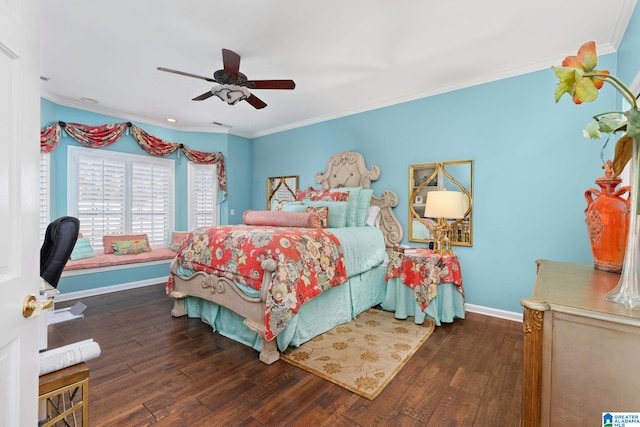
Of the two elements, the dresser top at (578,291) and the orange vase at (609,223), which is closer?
the dresser top at (578,291)

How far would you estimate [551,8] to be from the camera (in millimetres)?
2137

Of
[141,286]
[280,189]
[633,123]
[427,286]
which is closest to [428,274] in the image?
[427,286]

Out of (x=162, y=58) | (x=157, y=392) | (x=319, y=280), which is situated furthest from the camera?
(x=162, y=58)

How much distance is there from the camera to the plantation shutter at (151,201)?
4.71 metres

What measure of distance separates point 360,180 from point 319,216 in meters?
1.06

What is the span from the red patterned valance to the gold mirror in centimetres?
351

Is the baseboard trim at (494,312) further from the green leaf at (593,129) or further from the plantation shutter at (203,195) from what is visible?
the plantation shutter at (203,195)

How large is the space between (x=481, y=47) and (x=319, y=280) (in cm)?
260

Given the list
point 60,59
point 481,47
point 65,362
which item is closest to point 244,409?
point 65,362

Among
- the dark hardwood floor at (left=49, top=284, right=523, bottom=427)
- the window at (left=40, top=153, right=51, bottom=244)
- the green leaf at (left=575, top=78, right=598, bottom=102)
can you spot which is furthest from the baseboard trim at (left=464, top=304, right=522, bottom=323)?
the window at (left=40, top=153, right=51, bottom=244)

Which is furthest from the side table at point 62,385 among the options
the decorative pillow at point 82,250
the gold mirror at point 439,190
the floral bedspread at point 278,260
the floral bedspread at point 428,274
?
the decorative pillow at point 82,250

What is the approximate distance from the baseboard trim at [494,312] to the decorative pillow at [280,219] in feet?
6.90

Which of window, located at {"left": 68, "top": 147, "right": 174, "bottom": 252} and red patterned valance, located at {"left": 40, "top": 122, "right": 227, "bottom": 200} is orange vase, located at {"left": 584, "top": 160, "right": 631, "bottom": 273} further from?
window, located at {"left": 68, "top": 147, "right": 174, "bottom": 252}

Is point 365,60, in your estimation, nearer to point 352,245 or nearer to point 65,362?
point 352,245
